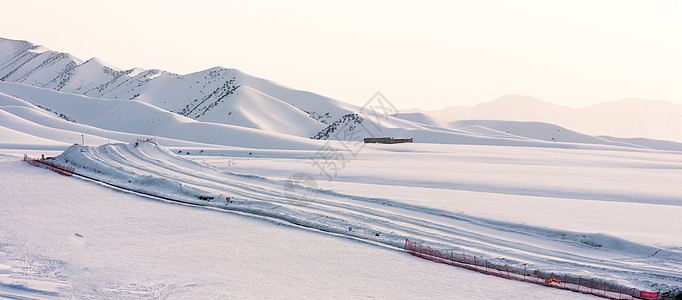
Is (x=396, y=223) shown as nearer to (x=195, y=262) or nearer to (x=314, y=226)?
(x=314, y=226)

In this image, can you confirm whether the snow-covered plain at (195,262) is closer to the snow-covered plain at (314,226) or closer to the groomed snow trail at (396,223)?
the snow-covered plain at (314,226)

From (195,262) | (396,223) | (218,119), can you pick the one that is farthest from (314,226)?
(218,119)

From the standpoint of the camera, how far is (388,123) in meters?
148

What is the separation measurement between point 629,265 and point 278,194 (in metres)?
19.7

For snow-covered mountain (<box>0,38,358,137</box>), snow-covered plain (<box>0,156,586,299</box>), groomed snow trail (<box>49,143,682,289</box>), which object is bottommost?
snow-covered plain (<box>0,156,586,299</box>)

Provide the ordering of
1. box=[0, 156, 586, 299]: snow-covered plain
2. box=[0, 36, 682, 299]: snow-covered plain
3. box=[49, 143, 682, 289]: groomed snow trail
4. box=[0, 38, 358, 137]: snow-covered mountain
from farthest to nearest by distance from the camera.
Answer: box=[0, 38, 358, 137]: snow-covered mountain
box=[49, 143, 682, 289]: groomed snow trail
box=[0, 36, 682, 299]: snow-covered plain
box=[0, 156, 586, 299]: snow-covered plain

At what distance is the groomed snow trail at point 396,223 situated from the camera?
60.6 ft

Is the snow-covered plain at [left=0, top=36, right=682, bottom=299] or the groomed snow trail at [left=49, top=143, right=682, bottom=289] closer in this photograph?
the snow-covered plain at [left=0, top=36, right=682, bottom=299]

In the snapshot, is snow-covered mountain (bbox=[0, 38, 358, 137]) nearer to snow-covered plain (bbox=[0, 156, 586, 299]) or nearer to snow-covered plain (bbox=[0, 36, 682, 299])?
snow-covered plain (bbox=[0, 36, 682, 299])

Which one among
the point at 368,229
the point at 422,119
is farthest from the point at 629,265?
the point at 422,119

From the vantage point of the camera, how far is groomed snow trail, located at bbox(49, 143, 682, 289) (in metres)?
18.5

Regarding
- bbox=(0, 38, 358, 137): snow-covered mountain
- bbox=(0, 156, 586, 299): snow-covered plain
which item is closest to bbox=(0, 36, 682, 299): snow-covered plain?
bbox=(0, 156, 586, 299): snow-covered plain

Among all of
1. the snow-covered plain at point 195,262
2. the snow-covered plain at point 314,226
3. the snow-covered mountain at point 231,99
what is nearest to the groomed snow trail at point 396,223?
the snow-covered plain at point 314,226

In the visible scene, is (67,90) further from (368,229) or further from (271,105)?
(368,229)
